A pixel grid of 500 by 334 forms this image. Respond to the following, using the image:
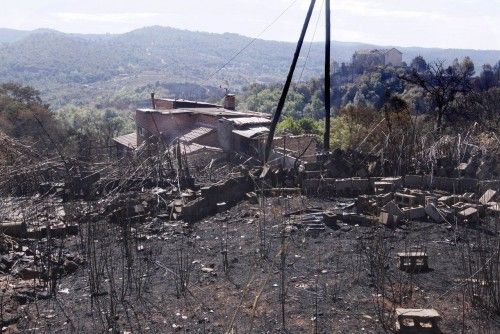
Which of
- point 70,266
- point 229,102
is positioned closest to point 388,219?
point 70,266

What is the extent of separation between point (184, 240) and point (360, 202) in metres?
3.09

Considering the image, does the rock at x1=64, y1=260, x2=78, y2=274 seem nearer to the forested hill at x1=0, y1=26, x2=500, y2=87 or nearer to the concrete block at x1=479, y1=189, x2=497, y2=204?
the concrete block at x1=479, y1=189, x2=497, y2=204

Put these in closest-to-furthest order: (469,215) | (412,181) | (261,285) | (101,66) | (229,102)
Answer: (261,285), (469,215), (412,181), (229,102), (101,66)

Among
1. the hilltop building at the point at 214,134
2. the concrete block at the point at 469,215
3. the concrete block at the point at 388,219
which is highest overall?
the concrete block at the point at 469,215

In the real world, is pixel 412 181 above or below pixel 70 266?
above

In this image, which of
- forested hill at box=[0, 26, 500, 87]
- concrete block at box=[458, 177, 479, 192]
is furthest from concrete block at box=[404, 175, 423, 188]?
forested hill at box=[0, 26, 500, 87]

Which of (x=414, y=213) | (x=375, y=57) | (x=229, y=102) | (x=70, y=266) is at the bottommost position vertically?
(x=70, y=266)

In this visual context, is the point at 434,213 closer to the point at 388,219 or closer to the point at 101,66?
the point at 388,219

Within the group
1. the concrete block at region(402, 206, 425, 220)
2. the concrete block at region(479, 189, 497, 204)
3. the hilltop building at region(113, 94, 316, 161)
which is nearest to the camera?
the concrete block at region(402, 206, 425, 220)

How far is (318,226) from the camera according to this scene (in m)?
8.82

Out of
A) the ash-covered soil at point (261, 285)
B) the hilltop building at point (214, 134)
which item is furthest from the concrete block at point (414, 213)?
the hilltop building at point (214, 134)

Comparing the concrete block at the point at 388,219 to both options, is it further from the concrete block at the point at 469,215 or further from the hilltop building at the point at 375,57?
the hilltop building at the point at 375,57

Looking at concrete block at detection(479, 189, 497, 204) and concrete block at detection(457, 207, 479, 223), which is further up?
concrete block at detection(479, 189, 497, 204)

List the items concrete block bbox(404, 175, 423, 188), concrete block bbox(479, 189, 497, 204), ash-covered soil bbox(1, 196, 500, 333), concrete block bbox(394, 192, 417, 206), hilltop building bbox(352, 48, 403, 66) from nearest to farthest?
ash-covered soil bbox(1, 196, 500, 333) < concrete block bbox(479, 189, 497, 204) < concrete block bbox(394, 192, 417, 206) < concrete block bbox(404, 175, 423, 188) < hilltop building bbox(352, 48, 403, 66)
